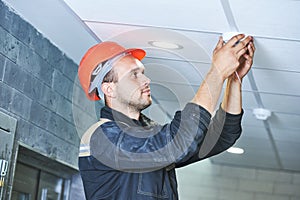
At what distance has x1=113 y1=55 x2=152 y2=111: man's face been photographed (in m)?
2.20

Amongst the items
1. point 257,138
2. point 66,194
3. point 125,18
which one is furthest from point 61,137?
point 257,138

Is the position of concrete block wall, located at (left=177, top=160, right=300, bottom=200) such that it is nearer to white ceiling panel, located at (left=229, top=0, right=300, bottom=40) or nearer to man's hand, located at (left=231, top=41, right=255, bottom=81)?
white ceiling panel, located at (left=229, top=0, right=300, bottom=40)

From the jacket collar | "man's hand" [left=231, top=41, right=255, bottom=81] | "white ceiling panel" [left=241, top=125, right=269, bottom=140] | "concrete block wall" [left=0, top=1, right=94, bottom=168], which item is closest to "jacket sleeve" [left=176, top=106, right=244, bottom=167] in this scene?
"man's hand" [left=231, top=41, right=255, bottom=81]

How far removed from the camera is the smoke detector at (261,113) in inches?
172

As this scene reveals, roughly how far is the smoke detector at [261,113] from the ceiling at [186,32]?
0.11 meters

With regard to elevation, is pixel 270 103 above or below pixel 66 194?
above

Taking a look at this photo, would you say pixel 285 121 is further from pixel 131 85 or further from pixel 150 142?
pixel 150 142

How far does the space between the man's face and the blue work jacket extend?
6cm

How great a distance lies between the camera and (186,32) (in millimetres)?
2947

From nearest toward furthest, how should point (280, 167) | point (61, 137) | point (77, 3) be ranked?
point (77, 3) < point (61, 137) < point (280, 167)

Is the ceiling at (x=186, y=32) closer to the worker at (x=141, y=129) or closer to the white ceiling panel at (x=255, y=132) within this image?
the worker at (x=141, y=129)

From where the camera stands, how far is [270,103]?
4.15 metres

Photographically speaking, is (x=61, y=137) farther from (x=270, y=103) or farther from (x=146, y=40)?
(x=270, y=103)

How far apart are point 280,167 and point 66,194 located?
3227mm
